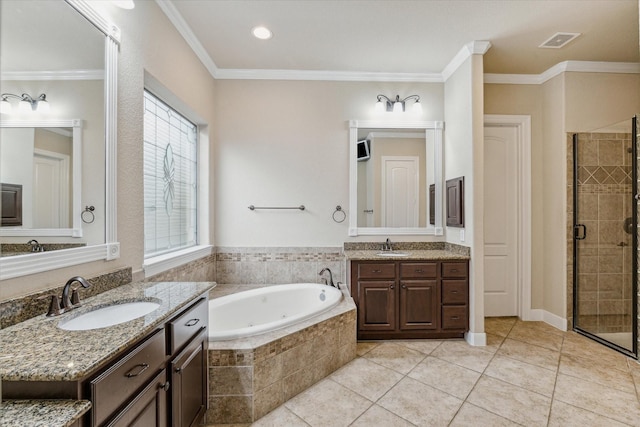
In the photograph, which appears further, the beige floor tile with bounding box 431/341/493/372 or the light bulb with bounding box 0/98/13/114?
the beige floor tile with bounding box 431/341/493/372

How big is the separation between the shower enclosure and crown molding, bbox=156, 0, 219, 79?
3995mm

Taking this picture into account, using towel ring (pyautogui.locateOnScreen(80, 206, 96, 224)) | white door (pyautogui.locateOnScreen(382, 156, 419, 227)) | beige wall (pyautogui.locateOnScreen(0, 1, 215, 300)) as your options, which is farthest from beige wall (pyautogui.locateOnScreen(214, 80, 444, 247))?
towel ring (pyautogui.locateOnScreen(80, 206, 96, 224))

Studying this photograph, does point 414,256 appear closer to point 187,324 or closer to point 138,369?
point 187,324

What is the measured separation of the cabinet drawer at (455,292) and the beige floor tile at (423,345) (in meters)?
0.41

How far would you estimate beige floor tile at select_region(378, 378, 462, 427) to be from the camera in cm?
184

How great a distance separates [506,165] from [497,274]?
1307mm

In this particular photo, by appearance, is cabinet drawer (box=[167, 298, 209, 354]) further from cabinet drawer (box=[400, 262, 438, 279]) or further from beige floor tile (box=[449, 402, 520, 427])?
cabinet drawer (box=[400, 262, 438, 279])

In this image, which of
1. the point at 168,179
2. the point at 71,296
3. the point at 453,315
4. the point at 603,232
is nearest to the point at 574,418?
the point at 453,315

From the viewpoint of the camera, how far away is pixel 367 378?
227cm

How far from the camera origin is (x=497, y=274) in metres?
3.53

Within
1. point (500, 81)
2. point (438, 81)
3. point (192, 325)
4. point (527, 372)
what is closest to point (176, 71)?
point (192, 325)

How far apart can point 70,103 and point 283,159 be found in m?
2.16

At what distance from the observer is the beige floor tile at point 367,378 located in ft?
6.95

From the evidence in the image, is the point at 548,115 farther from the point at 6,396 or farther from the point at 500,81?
the point at 6,396
